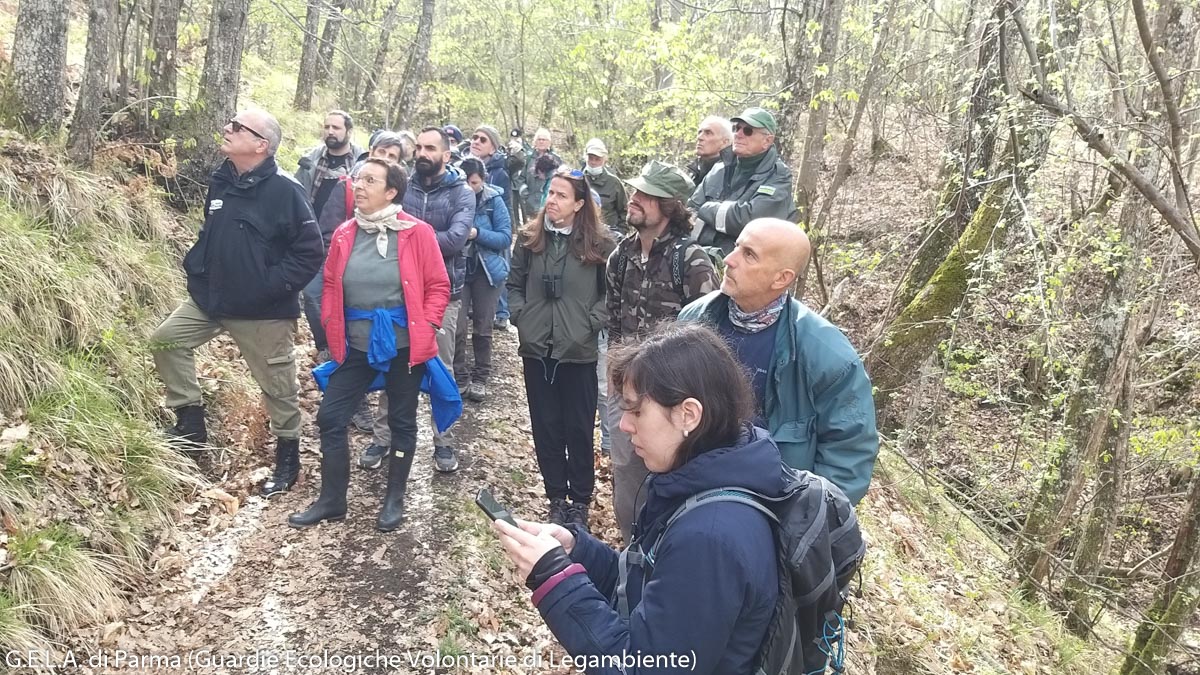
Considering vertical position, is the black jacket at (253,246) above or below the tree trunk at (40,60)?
below

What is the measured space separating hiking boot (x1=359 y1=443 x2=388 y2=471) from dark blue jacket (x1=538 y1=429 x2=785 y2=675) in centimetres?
383

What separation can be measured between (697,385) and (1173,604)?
6266 millimetres

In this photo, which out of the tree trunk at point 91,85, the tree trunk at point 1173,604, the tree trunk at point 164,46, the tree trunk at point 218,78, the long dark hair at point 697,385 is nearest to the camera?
the long dark hair at point 697,385

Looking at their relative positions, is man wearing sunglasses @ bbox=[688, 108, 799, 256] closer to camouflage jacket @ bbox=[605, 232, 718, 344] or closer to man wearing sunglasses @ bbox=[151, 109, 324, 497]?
camouflage jacket @ bbox=[605, 232, 718, 344]

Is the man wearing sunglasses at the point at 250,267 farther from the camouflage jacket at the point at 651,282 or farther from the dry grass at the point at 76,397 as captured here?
the camouflage jacket at the point at 651,282

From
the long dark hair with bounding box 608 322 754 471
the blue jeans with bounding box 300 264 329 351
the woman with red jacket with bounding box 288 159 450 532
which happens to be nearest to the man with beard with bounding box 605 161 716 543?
the woman with red jacket with bounding box 288 159 450 532

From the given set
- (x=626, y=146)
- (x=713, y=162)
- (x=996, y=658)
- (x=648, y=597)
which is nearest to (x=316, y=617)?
(x=648, y=597)

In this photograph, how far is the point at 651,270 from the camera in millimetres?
4129

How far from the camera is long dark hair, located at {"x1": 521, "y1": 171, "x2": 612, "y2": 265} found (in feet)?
15.1

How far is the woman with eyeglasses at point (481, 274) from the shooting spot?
6.79 metres

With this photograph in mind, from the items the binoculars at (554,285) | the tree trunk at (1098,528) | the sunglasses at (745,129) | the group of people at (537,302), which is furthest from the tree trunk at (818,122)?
the binoculars at (554,285)

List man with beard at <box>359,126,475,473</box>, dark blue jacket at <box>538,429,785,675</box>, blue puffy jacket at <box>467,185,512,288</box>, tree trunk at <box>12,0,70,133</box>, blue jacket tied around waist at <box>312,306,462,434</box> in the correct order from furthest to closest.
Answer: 1. blue puffy jacket at <box>467,185,512,288</box>
2. tree trunk at <box>12,0,70,133</box>
3. man with beard at <box>359,126,475,473</box>
4. blue jacket tied around waist at <box>312,306,462,434</box>
5. dark blue jacket at <box>538,429,785,675</box>

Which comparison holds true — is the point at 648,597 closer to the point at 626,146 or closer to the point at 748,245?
the point at 748,245

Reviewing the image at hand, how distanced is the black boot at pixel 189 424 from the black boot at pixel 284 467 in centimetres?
60
